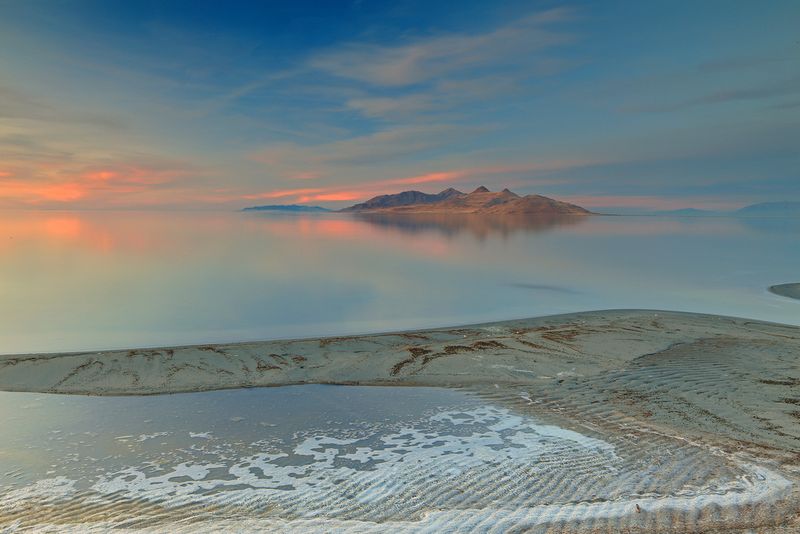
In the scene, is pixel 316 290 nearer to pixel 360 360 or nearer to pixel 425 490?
pixel 360 360

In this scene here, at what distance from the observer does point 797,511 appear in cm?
501

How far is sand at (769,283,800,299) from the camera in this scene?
20.8 metres

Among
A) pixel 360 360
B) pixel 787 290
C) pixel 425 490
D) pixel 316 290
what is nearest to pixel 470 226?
pixel 787 290

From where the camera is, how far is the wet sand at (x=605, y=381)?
514 cm

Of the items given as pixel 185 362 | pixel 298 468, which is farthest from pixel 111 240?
pixel 298 468

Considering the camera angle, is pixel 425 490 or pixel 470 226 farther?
pixel 470 226

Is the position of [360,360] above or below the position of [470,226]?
below

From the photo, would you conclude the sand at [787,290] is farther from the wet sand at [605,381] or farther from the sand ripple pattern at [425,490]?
the sand ripple pattern at [425,490]

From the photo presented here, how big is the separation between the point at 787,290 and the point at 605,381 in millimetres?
18329

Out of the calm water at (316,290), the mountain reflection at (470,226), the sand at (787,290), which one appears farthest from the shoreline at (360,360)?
the mountain reflection at (470,226)

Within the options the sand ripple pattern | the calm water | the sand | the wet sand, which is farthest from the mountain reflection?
the sand ripple pattern

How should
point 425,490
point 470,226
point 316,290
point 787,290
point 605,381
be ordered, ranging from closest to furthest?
1. point 425,490
2. point 605,381
3. point 316,290
4. point 787,290
5. point 470,226

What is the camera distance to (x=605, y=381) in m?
9.54

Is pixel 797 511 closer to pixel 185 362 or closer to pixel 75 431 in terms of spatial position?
pixel 75 431
